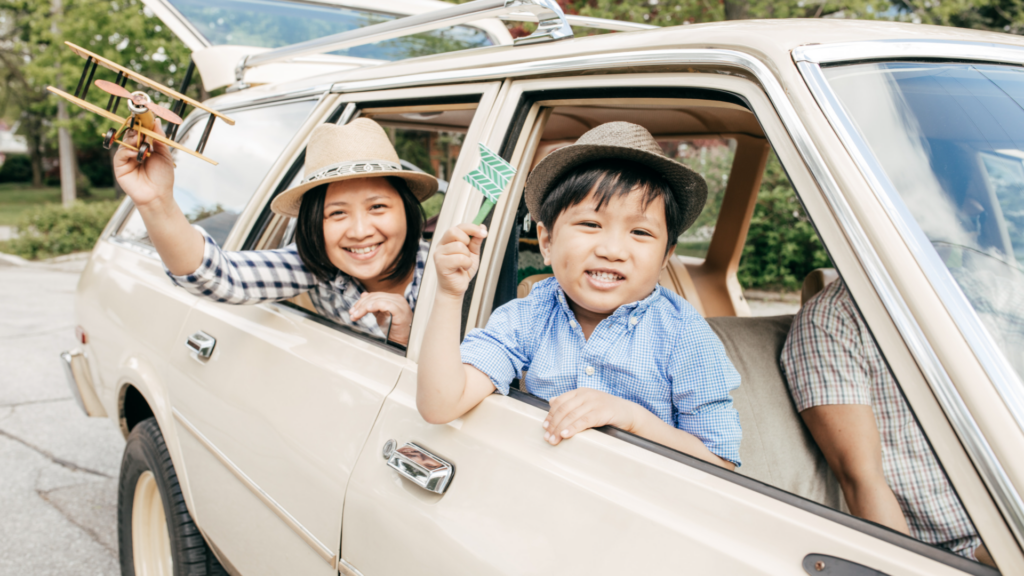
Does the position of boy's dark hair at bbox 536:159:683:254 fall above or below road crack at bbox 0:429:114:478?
above

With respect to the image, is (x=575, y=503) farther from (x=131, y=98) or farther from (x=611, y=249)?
(x=131, y=98)

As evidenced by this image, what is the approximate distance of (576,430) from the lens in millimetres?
1117

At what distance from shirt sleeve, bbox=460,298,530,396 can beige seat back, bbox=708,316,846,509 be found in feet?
1.88

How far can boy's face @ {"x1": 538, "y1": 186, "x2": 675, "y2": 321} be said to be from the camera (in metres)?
1.40

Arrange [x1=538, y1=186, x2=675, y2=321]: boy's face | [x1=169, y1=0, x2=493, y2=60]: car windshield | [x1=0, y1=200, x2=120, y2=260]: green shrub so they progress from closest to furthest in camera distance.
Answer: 1. [x1=538, y1=186, x2=675, y2=321]: boy's face
2. [x1=169, y1=0, x2=493, y2=60]: car windshield
3. [x1=0, y1=200, x2=120, y2=260]: green shrub

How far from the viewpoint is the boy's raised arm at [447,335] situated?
117cm

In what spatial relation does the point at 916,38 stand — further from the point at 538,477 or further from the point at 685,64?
the point at 538,477

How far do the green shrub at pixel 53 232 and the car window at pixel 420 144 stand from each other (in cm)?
1023

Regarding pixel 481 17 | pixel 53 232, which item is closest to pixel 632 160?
→ pixel 481 17

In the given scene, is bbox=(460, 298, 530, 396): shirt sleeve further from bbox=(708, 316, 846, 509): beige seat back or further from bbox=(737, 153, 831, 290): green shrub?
bbox=(737, 153, 831, 290): green shrub

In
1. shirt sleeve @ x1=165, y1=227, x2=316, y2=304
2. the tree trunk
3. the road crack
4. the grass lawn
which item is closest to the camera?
shirt sleeve @ x1=165, y1=227, x2=316, y2=304

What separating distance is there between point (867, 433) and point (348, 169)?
1505 millimetres

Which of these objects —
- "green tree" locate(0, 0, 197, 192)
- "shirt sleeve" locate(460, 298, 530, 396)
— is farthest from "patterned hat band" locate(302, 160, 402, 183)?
"green tree" locate(0, 0, 197, 192)

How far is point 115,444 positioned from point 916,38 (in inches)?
179
